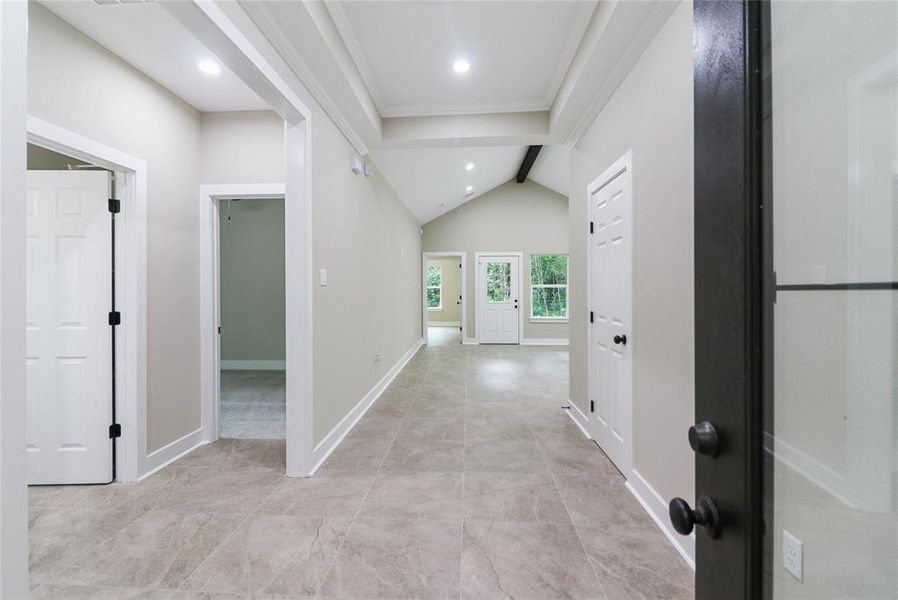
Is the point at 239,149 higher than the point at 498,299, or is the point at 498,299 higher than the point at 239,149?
the point at 239,149

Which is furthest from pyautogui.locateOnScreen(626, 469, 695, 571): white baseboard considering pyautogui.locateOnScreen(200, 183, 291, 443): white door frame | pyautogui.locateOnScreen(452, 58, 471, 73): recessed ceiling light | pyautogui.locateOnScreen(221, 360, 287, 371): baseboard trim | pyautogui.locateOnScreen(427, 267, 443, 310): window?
pyautogui.locateOnScreen(427, 267, 443, 310): window

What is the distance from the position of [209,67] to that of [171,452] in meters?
2.72

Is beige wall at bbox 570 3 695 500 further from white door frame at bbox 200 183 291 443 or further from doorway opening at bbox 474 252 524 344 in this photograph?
doorway opening at bbox 474 252 524 344

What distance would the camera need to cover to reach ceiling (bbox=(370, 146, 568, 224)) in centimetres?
474

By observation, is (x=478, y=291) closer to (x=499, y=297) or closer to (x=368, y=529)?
(x=499, y=297)

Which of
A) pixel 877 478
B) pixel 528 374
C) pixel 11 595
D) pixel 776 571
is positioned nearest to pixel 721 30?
pixel 877 478

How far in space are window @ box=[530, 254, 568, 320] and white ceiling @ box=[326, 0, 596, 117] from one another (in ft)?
17.0

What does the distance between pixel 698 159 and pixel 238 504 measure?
2.62 m

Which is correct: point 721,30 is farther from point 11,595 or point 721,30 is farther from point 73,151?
point 73,151

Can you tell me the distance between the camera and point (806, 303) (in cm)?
56

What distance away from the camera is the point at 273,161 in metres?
3.00

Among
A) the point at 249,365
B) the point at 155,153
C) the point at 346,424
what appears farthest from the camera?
the point at 249,365

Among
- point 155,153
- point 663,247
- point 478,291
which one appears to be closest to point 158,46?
point 155,153

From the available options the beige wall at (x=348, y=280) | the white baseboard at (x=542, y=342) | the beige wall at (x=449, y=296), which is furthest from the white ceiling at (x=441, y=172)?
the beige wall at (x=449, y=296)
